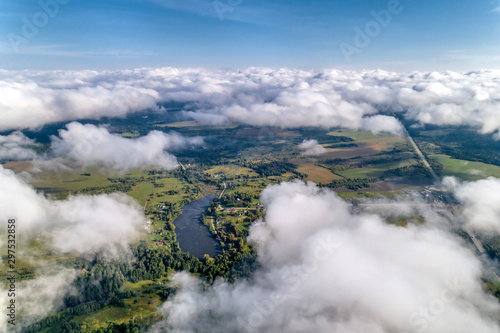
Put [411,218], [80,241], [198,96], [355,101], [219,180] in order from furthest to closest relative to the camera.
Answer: [198,96], [355,101], [219,180], [411,218], [80,241]

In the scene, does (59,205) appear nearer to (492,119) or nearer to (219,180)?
(219,180)

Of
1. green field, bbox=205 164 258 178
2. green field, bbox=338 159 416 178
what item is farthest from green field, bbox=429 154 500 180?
green field, bbox=205 164 258 178

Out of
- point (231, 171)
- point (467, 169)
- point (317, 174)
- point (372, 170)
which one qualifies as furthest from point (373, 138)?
point (231, 171)

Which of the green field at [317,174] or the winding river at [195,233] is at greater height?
the green field at [317,174]

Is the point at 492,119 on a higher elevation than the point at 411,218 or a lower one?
higher

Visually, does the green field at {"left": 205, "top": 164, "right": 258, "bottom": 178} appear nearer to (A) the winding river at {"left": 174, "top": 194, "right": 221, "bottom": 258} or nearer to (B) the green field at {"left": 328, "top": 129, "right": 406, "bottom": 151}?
(A) the winding river at {"left": 174, "top": 194, "right": 221, "bottom": 258}

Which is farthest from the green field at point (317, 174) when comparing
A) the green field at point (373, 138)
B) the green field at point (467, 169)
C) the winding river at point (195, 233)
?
the winding river at point (195, 233)

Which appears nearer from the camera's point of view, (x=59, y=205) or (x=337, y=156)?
(x=59, y=205)

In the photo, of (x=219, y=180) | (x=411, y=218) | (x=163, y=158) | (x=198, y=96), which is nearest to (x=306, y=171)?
(x=219, y=180)

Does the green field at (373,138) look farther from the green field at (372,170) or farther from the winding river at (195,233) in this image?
the winding river at (195,233)
